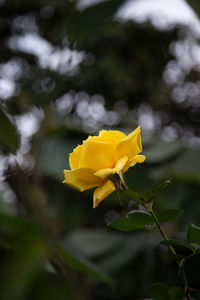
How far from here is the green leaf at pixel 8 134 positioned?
196 millimetres

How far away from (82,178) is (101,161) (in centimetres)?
A: 2

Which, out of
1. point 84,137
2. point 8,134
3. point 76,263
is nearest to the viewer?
point 8,134

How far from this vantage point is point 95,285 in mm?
1305

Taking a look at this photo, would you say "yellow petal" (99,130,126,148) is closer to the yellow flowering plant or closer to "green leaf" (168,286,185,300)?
the yellow flowering plant

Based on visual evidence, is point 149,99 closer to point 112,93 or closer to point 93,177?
point 112,93

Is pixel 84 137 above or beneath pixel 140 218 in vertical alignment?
above

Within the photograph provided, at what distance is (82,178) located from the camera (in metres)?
0.28

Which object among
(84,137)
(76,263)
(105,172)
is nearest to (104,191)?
(105,172)

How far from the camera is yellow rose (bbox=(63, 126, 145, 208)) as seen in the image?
10.7 inches

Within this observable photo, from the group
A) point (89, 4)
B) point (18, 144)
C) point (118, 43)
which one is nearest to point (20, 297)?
point (18, 144)

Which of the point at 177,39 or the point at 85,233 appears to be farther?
the point at 177,39

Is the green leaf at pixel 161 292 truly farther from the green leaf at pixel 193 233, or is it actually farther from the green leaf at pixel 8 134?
the green leaf at pixel 8 134

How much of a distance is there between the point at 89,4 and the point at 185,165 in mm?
1446

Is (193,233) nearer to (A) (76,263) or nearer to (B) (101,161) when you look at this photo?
(B) (101,161)
